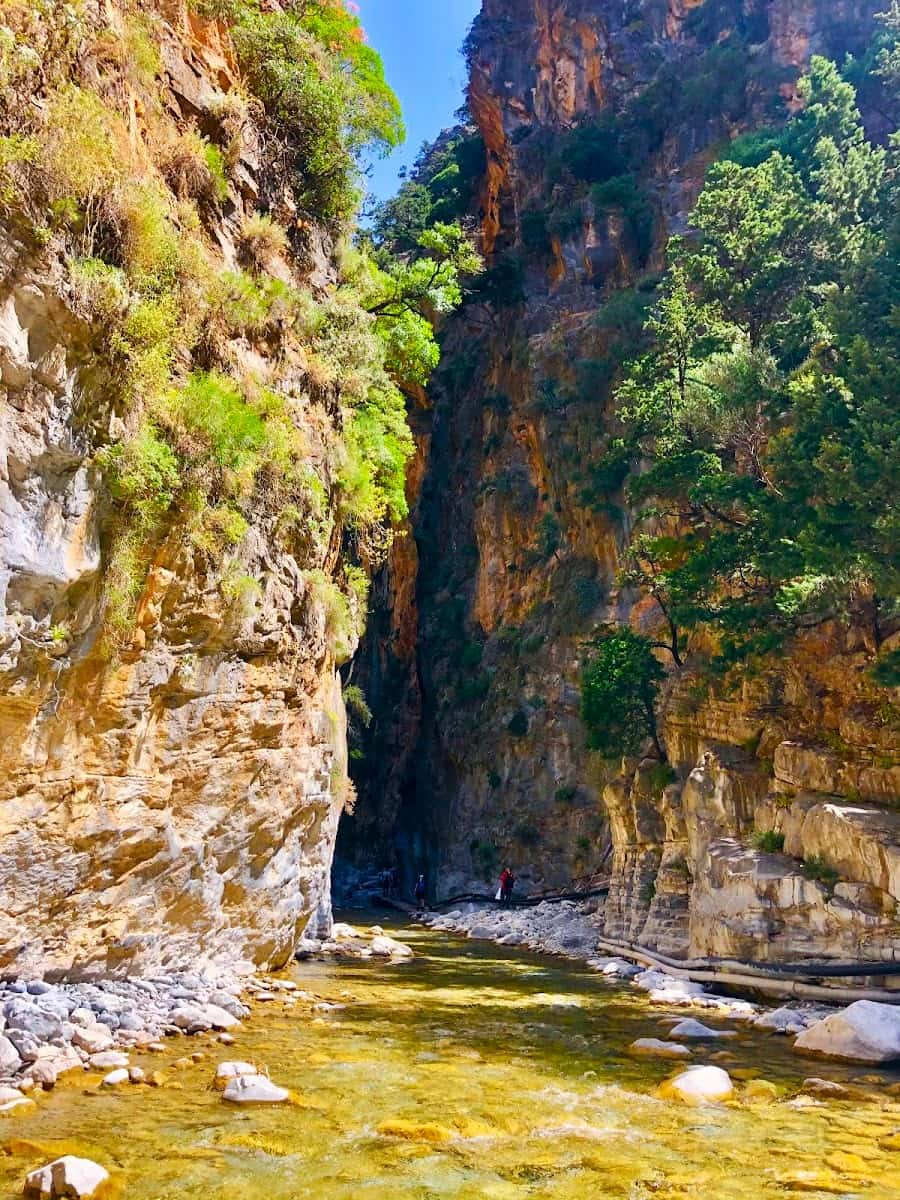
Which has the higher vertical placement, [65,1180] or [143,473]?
[143,473]

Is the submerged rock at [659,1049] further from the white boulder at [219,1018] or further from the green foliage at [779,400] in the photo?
the green foliage at [779,400]

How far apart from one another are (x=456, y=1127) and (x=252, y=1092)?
5.42 feet

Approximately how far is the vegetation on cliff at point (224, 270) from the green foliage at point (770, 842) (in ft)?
26.8

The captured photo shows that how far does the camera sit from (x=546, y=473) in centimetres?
3825

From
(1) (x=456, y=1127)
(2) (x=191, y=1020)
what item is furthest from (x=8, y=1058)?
(1) (x=456, y=1127)

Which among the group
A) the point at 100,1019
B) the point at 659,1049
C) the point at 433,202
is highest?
the point at 433,202

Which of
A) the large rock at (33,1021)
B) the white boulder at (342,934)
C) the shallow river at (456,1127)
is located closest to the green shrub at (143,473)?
the large rock at (33,1021)

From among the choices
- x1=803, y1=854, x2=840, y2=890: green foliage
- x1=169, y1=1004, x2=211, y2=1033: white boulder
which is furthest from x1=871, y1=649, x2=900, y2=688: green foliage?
x1=169, y1=1004, x2=211, y2=1033: white boulder

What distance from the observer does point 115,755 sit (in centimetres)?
924

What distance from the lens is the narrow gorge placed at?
6.89 m

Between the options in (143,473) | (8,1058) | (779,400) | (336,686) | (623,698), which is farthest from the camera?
(623,698)

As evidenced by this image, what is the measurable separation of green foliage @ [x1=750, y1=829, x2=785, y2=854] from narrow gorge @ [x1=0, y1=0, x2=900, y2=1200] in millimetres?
177

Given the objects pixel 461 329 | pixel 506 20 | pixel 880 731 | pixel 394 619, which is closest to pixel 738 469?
pixel 880 731

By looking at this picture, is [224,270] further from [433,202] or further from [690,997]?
[433,202]
